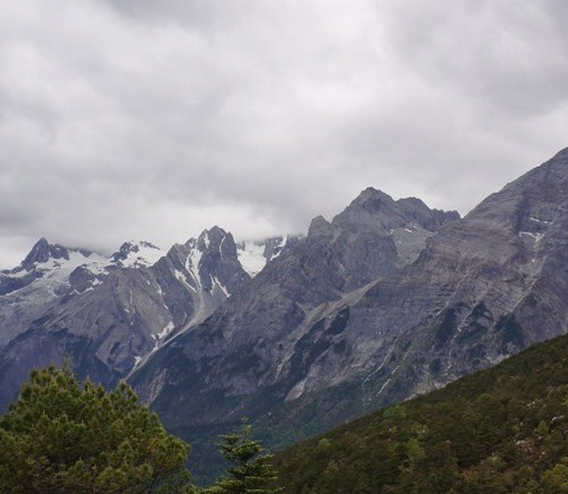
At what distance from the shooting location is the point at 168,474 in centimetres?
4959

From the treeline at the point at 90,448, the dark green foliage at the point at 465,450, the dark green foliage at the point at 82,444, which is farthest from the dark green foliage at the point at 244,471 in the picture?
the dark green foliage at the point at 465,450

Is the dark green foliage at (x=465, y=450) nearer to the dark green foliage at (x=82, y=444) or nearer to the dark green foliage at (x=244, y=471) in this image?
the dark green foliage at (x=244, y=471)

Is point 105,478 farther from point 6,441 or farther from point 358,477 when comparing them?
point 358,477

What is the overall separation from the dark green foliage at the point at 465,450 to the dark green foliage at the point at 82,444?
31.1 meters

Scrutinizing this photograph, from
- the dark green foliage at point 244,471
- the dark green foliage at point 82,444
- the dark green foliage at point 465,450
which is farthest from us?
the dark green foliage at point 465,450

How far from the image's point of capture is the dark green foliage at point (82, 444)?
42062 mm

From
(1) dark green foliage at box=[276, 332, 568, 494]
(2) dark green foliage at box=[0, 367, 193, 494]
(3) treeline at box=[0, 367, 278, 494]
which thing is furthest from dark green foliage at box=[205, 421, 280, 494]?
(1) dark green foliage at box=[276, 332, 568, 494]

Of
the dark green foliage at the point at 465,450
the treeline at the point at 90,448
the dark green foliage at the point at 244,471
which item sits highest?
the treeline at the point at 90,448

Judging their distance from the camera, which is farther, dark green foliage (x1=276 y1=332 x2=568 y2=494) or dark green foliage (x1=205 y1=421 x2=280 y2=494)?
dark green foliage (x1=276 y1=332 x2=568 y2=494)

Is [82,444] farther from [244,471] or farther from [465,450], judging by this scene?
[465,450]

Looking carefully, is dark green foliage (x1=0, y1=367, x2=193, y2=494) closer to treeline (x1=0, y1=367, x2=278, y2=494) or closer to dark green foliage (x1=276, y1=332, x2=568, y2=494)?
treeline (x1=0, y1=367, x2=278, y2=494)

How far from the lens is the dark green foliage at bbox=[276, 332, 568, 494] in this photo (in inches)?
2532

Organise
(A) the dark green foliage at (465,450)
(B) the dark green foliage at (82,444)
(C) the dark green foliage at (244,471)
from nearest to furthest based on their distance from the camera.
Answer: (B) the dark green foliage at (82,444), (C) the dark green foliage at (244,471), (A) the dark green foliage at (465,450)

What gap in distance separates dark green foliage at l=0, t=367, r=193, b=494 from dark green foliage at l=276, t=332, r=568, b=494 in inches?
1223
